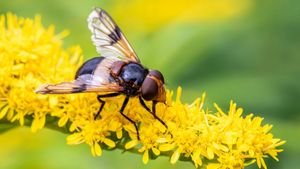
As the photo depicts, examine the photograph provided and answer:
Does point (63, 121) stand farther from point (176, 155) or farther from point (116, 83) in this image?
point (176, 155)

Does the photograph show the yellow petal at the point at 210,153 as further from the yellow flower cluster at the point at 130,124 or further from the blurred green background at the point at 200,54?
the blurred green background at the point at 200,54

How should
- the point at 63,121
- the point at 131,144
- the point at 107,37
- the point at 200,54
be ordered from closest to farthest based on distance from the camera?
1. the point at 131,144
2. the point at 63,121
3. the point at 107,37
4. the point at 200,54

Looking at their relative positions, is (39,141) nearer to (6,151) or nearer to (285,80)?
(6,151)

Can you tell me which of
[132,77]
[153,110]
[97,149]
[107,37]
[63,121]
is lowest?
[97,149]

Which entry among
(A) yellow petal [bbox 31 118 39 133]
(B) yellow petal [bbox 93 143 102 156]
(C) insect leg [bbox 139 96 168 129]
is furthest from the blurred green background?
(C) insect leg [bbox 139 96 168 129]

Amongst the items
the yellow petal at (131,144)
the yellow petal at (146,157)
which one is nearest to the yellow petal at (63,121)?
the yellow petal at (131,144)

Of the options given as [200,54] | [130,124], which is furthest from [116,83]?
[200,54]

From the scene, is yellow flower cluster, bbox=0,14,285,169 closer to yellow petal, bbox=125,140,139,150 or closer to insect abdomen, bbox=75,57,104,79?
yellow petal, bbox=125,140,139,150

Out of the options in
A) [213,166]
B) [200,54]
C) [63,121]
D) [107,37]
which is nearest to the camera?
[213,166]
